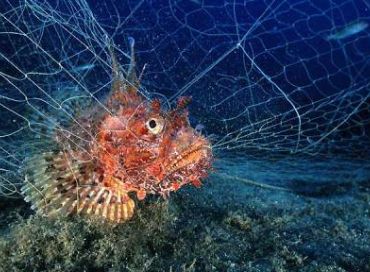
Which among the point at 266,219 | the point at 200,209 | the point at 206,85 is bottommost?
the point at 266,219

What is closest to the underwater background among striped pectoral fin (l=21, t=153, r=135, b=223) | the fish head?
→ striped pectoral fin (l=21, t=153, r=135, b=223)

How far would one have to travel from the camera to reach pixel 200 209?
4.65m

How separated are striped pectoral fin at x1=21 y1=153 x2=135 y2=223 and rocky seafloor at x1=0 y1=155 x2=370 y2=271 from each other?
12 cm

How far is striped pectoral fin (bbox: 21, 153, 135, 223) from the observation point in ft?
12.9

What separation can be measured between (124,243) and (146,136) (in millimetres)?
1006

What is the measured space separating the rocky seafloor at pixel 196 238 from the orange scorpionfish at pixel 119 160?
21 cm

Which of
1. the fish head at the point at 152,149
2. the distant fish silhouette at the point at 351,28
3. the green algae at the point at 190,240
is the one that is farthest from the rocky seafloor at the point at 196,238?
the distant fish silhouette at the point at 351,28

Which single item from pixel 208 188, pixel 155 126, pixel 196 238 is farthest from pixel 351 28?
pixel 196 238

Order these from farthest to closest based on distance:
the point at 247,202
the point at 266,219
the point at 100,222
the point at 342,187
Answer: the point at 342,187 < the point at 247,202 < the point at 266,219 < the point at 100,222

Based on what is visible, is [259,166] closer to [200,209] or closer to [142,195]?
[200,209]

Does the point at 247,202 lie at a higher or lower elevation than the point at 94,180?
lower

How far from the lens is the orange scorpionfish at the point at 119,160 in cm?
381

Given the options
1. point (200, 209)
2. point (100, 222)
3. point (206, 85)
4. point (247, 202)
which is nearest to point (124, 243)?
point (100, 222)

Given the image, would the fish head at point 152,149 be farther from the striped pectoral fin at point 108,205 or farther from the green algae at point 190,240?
the green algae at point 190,240
